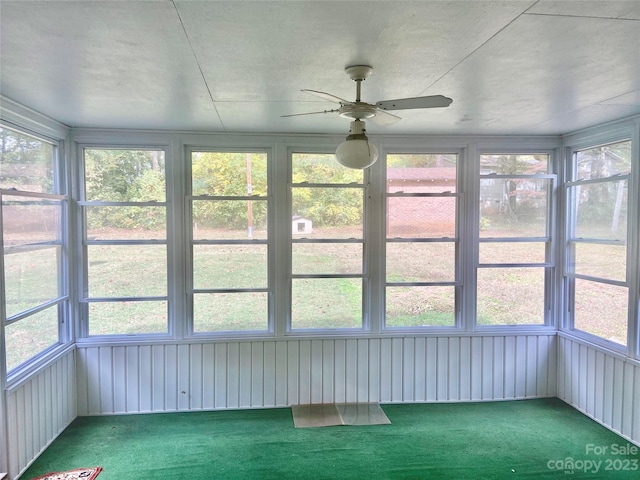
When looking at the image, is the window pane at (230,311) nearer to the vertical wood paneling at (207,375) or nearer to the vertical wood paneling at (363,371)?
the vertical wood paneling at (207,375)

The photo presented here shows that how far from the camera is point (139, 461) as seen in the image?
117 inches

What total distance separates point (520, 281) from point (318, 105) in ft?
9.38

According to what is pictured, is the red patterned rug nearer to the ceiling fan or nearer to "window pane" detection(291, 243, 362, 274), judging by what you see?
"window pane" detection(291, 243, 362, 274)

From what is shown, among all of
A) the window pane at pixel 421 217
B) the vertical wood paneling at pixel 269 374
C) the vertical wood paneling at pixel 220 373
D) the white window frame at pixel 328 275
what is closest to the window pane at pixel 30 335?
the vertical wood paneling at pixel 220 373

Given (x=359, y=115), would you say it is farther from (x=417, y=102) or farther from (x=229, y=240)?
(x=229, y=240)

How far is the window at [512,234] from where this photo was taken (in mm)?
4031

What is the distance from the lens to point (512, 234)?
13.3 ft

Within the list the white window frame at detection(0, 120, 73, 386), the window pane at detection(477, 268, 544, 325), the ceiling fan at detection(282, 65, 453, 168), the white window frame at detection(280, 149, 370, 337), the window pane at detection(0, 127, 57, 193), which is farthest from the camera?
the window pane at detection(477, 268, 544, 325)

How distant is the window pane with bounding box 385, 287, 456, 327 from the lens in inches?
158

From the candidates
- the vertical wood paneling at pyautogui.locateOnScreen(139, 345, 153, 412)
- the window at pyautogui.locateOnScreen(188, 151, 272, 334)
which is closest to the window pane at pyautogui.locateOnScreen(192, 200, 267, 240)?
the window at pyautogui.locateOnScreen(188, 151, 272, 334)

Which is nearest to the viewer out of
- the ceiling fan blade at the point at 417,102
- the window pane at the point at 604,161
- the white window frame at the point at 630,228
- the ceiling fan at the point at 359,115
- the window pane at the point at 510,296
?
the ceiling fan blade at the point at 417,102

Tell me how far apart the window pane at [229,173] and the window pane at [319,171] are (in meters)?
0.33

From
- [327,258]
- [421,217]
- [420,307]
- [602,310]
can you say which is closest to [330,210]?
[327,258]

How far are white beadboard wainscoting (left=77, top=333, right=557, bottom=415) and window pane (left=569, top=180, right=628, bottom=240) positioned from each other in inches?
47.3
